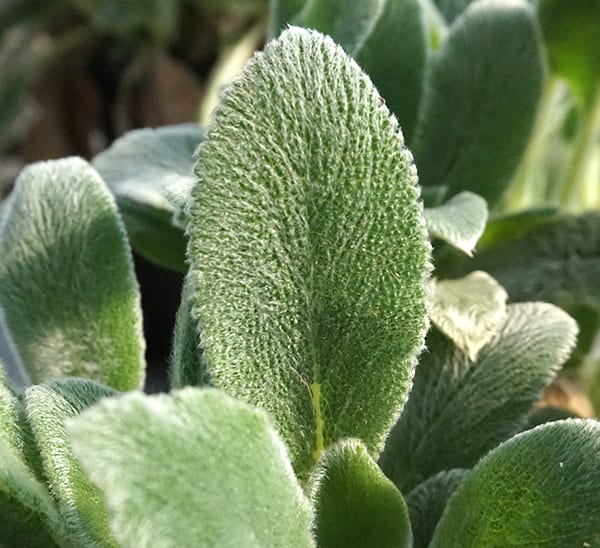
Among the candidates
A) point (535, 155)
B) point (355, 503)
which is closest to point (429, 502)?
point (355, 503)

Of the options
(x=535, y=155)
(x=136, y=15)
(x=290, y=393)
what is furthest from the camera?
(x=136, y=15)

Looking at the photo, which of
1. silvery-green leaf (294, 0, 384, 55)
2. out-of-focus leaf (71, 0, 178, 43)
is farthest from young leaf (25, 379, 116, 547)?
out-of-focus leaf (71, 0, 178, 43)

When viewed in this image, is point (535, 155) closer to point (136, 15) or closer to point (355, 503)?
point (355, 503)

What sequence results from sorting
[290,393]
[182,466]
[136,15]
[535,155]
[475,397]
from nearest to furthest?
1. [182,466]
2. [290,393]
3. [475,397]
4. [535,155]
5. [136,15]

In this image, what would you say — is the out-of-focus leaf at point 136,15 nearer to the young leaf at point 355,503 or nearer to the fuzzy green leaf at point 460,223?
the fuzzy green leaf at point 460,223

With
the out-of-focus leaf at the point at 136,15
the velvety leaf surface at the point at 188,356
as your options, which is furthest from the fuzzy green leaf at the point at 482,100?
the out-of-focus leaf at the point at 136,15

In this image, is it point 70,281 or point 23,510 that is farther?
point 70,281
